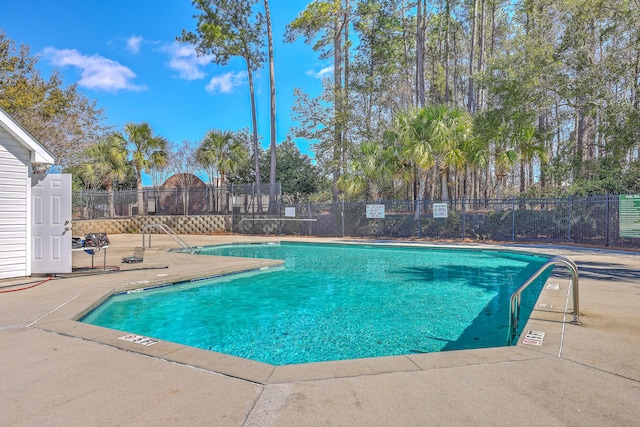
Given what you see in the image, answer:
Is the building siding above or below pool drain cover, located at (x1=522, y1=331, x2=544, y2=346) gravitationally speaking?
above

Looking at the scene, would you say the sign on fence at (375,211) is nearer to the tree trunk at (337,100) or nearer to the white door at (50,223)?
the tree trunk at (337,100)

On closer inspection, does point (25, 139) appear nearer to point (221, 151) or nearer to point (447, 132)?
point (447, 132)

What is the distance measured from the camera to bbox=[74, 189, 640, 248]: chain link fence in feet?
45.0

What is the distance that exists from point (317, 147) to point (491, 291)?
719 inches

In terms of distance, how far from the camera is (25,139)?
658 cm

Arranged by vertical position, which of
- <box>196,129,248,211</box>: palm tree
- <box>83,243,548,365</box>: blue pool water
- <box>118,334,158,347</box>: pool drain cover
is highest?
<box>196,129,248,211</box>: palm tree

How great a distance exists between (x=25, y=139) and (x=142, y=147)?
18118 mm

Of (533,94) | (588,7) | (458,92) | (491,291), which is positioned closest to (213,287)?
(491,291)

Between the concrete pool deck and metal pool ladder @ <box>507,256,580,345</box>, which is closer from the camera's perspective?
the concrete pool deck

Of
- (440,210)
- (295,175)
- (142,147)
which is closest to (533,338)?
(440,210)

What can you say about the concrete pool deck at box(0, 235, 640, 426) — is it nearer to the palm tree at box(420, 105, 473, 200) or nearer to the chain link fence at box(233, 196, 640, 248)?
the chain link fence at box(233, 196, 640, 248)

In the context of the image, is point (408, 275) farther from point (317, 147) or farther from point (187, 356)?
point (317, 147)

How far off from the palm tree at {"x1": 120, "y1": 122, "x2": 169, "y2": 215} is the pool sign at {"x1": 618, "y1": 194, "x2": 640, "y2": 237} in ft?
78.6

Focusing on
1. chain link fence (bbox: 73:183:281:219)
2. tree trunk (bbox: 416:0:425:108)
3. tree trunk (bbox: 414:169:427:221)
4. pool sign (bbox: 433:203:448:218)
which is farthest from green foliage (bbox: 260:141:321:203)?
pool sign (bbox: 433:203:448:218)
